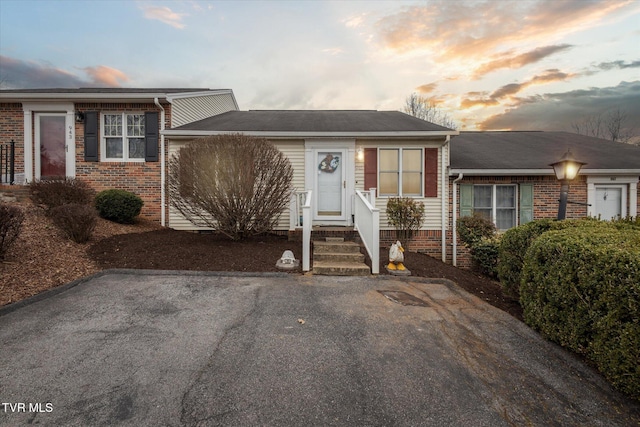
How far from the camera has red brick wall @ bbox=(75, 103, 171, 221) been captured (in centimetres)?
873

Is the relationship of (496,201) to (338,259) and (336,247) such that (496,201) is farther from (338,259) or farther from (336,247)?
(338,259)

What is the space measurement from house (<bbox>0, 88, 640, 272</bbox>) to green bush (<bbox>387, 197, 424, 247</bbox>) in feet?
0.99

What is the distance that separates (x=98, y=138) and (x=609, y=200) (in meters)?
16.3

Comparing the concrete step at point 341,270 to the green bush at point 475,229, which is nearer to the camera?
the concrete step at point 341,270

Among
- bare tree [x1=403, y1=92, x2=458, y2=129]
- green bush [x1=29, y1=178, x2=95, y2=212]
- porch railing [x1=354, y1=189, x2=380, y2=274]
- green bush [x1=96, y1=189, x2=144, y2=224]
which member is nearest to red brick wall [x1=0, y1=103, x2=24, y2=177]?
green bush [x1=29, y1=178, x2=95, y2=212]

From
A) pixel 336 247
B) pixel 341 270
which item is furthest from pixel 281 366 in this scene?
pixel 336 247

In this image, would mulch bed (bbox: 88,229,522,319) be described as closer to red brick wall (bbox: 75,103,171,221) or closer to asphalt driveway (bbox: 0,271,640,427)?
asphalt driveway (bbox: 0,271,640,427)

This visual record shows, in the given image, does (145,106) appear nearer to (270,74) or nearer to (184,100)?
(184,100)

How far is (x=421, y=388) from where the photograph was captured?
7.24 ft

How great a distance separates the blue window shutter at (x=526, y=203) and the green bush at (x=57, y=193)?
12.6 meters

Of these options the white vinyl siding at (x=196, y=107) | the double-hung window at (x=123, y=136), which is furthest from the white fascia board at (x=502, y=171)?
the double-hung window at (x=123, y=136)

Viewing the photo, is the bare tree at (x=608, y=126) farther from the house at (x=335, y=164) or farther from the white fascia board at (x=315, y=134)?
the white fascia board at (x=315, y=134)

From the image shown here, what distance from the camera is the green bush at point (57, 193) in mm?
6902

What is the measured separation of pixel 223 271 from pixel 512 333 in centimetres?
446
